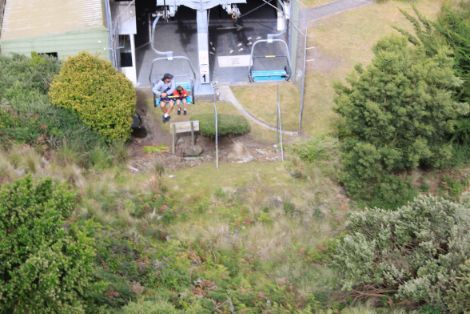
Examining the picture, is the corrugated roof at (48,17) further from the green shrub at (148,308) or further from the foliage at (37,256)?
the foliage at (37,256)

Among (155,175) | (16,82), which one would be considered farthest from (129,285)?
(16,82)

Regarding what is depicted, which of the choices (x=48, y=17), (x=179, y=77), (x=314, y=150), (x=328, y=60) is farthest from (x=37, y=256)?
(x=328, y=60)

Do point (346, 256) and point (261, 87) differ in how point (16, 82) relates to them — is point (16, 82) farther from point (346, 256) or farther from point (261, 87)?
point (346, 256)

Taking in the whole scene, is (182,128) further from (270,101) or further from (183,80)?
(183,80)

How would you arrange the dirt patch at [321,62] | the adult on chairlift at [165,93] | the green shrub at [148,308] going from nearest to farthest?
the green shrub at [148,308]
the adult on chairlift at [165,93]
the dirt patch at [321,62]

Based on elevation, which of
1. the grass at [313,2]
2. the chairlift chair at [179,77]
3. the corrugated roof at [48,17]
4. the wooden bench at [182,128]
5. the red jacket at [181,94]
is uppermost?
the grass at [313,2]

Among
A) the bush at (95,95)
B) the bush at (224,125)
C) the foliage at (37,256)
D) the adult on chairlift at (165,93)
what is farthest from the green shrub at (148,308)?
the adult on chairlift at (165,93)

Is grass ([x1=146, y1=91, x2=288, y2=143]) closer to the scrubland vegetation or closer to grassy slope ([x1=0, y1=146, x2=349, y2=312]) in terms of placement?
the scrubland vegetation
